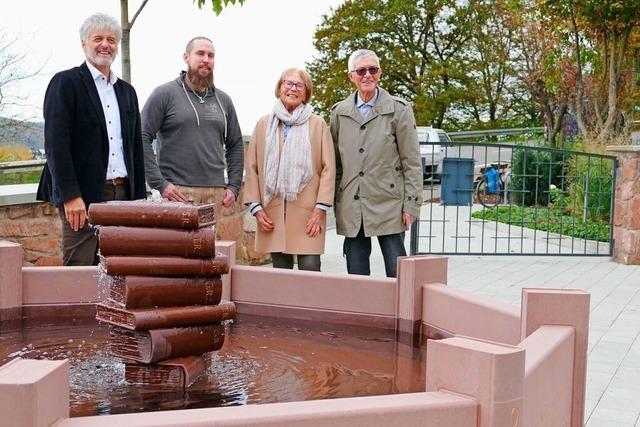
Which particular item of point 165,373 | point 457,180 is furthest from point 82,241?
point 457,180

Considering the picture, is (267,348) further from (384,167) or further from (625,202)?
(625,202)

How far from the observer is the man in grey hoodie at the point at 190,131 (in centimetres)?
548

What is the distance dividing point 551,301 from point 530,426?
0.70 m

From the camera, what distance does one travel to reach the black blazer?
185 inches

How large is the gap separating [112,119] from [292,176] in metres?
1.05

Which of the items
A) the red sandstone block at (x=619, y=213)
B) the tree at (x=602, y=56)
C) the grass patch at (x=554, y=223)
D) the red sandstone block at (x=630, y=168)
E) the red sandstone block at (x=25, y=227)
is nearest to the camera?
the red sandstone block at (x=25, y=227)

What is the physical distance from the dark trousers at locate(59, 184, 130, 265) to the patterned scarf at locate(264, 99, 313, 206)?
35.2 inches

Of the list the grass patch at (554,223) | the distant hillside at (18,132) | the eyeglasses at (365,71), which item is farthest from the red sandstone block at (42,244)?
the distant hillside at (18,132)

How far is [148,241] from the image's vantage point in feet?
11.6

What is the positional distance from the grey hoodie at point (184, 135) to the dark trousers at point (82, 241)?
0.56 metres

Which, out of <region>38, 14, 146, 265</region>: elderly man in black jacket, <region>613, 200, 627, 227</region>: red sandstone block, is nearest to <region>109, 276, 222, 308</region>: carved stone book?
<region>38, 14, 146, 265</region>: elderly man in black jacket

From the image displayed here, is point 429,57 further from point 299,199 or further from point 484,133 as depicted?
point 299,199

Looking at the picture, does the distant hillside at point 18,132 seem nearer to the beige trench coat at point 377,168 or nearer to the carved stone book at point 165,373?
the beige trench coat at point 377,168

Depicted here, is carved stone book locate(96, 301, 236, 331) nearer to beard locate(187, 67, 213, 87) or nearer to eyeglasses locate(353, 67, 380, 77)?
beard locate(187, 67, 213, 87)
